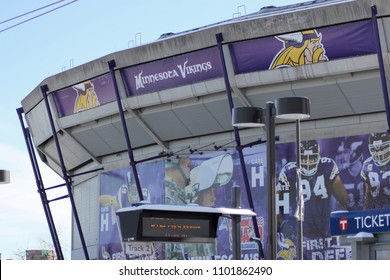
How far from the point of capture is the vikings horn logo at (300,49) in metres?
35.8

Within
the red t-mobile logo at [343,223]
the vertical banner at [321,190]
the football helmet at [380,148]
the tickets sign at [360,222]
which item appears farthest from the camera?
the vertical banner at [321,190]

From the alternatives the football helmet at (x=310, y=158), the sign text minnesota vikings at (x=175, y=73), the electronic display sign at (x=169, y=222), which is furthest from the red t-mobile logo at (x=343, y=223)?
the sign text minnesota vikings at (x=175, y=73)

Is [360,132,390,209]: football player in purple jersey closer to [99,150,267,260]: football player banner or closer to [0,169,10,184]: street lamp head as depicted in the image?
[99,150,267,260]: football player banner

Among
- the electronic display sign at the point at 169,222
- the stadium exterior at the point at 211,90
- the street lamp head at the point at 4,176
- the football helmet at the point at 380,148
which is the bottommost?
the electronic display sign at the point at 169,222

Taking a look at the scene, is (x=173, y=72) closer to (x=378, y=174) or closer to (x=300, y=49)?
(x=300, y=49)

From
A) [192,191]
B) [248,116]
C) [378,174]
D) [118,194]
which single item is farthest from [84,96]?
[248,116]

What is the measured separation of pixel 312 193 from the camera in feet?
126

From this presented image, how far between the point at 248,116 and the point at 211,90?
24486mm

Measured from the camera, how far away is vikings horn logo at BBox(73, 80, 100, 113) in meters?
44.0

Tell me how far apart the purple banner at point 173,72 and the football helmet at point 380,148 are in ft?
23.1

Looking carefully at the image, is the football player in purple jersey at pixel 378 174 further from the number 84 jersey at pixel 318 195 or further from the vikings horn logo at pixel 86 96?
the vikings horn logo at pixel 86 96

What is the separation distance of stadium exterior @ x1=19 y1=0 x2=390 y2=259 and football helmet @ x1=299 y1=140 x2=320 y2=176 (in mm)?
572
